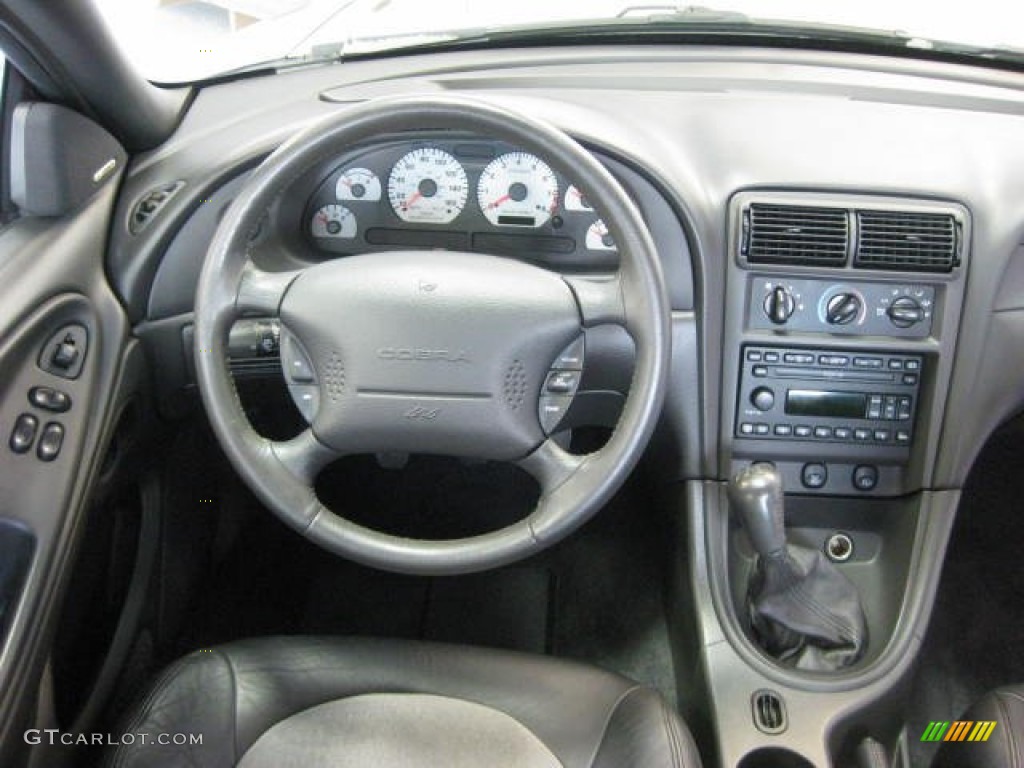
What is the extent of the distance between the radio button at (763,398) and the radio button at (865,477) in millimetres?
180

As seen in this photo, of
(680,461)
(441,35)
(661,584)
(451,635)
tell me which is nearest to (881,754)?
(680,461)

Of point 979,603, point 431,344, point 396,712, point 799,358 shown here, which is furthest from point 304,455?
point 979,603

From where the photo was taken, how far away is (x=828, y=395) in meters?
1.34

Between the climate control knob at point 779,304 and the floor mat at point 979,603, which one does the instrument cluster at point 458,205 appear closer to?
the climate control knob at point 779,304

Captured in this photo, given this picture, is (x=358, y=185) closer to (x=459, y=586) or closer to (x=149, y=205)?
(x=149, y=205)

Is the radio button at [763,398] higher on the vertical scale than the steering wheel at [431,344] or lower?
lower

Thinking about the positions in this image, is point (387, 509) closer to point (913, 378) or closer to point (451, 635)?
point (451, 635)

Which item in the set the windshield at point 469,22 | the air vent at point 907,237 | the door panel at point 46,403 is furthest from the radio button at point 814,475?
the door panel at point 46,403

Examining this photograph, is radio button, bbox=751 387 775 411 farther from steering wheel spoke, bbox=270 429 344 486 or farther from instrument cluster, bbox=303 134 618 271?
steering wheel spoke, bbox=270 429 344 486

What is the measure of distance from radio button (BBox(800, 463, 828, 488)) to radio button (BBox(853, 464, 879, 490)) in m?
0.04

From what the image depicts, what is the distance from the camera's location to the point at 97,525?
4.37ft

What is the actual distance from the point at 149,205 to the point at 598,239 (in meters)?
0.62

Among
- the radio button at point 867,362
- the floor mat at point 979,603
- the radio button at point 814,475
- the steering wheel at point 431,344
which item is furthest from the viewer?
the floor mat at point 979,603

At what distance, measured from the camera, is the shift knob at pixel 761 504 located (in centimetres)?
123
